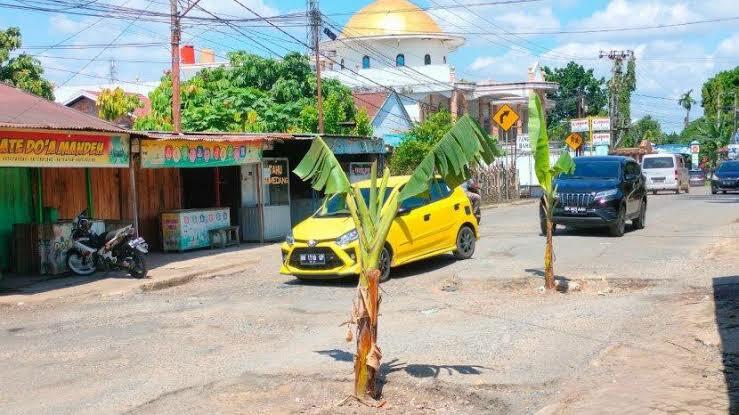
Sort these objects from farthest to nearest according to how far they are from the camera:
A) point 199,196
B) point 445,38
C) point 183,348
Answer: point 445,38 < point 199,196 < point 183,348

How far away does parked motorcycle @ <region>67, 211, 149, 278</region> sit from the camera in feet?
47.0

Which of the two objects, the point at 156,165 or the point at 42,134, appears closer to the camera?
the point at 42,134

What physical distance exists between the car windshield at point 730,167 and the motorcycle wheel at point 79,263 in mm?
32184

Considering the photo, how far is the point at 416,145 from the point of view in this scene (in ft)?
98.1

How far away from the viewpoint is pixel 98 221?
50.8ft

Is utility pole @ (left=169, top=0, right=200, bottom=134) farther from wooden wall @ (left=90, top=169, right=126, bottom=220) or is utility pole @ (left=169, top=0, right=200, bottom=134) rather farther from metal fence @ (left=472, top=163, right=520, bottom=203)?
metal fence @ (left=472, top=163, right=520, bottom=203)

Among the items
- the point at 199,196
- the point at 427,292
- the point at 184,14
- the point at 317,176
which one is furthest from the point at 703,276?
the point at 184,14

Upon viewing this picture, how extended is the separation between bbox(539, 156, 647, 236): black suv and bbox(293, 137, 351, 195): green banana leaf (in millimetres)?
10987

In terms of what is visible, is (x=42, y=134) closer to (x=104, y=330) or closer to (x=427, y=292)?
(x=104, y=330)

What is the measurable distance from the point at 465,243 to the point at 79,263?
279 inches

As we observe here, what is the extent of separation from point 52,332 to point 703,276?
922 cm

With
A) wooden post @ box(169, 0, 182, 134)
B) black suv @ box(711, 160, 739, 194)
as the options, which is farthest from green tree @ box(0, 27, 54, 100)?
black suv @ box(711, 160, 739, 194)

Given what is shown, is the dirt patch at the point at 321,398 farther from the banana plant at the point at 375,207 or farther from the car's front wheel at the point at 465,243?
the car's front wheel at the point at 465,243

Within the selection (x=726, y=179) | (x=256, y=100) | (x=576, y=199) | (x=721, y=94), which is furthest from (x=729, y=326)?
(x=721, y=94)
